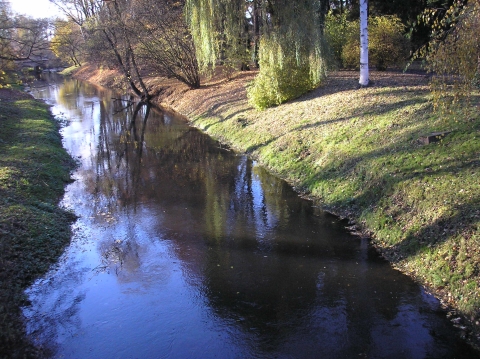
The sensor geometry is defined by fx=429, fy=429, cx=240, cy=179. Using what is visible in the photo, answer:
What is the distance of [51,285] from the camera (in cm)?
862

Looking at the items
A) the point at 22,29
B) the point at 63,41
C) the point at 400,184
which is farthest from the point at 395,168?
the point at 22,29

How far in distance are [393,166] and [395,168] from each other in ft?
0.52

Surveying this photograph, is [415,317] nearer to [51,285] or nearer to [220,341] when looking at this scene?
[220,341]

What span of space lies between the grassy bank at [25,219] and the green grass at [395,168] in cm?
711

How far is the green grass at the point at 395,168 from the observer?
8133mm

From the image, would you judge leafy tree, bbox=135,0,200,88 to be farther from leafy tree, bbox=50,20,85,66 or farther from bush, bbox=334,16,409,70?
bush, bbox=334,16,409,70

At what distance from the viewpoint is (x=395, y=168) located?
11.2 meters

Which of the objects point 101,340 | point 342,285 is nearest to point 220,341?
point 101,340

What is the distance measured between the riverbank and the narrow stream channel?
0.51m

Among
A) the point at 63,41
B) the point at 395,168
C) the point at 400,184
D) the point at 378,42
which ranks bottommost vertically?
the point at 400,184

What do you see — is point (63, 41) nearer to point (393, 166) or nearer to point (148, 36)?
point (393, 166)

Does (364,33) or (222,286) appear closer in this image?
(222,286)

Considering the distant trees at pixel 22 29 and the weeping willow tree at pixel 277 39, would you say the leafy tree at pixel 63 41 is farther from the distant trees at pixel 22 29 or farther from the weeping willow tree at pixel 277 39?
the weeping willow tree at pixel 277 39

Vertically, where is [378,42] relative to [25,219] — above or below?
above
